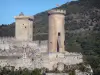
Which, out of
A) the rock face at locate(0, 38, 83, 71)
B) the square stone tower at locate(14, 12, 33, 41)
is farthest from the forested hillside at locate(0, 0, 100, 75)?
the square stone tower at locate(14, 12, 33, 41)

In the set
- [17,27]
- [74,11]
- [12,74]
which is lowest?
[12,74]

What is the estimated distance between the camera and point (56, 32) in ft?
147

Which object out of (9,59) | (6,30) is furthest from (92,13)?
(9,59)

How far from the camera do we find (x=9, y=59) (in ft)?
140

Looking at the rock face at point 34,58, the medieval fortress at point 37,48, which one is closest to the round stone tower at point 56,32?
the medieval fortress at point 37,48

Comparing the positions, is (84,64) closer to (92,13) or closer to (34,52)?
(34,52)

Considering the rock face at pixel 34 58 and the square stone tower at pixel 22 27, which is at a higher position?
the square stone tower at pixel 22 27

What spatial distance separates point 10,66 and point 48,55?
13.3 feet

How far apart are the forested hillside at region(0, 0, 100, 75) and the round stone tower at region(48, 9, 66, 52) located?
11.1 feet

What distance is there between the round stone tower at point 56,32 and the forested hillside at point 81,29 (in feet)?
11.1

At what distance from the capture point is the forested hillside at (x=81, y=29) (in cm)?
5654

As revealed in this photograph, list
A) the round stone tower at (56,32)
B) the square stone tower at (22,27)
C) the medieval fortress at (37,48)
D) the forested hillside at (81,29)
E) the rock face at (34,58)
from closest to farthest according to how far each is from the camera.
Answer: the rock face at (34,58) → the medieval fortress at (37,48) → the round stone tower at (56,32) → the square stone tower at (22,27) → the forested hillside at (81,29)

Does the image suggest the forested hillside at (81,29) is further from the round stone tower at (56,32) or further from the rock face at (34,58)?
the round stone tower at (56,32)

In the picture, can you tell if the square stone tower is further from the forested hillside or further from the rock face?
the forested hillside
